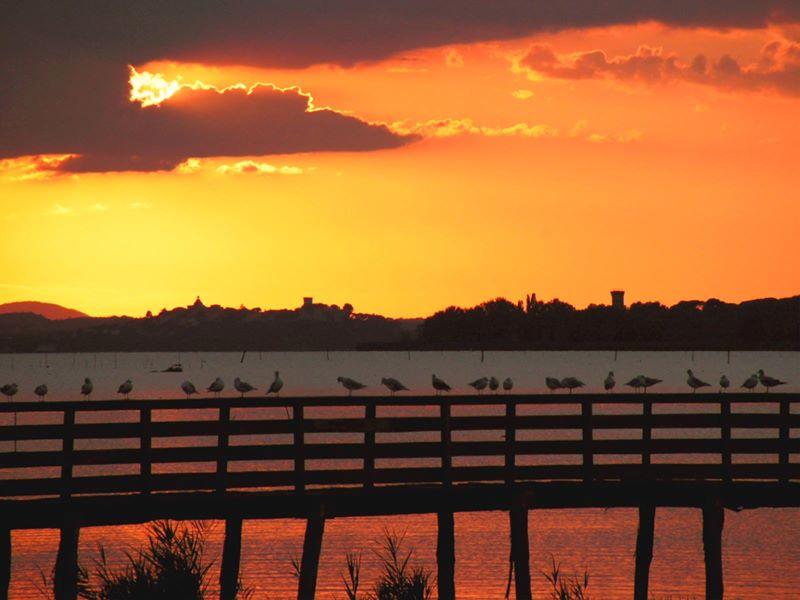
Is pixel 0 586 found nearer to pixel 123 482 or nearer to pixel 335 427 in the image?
pixel 123 482

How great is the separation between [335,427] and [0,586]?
18.5ft

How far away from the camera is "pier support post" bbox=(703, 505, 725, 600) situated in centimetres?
2100

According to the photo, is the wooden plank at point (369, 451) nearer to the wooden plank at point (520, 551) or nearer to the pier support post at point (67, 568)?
the wooden plank at point (520, 551)

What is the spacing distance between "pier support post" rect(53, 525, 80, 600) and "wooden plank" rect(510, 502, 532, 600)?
20.7ft

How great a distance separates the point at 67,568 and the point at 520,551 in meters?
6.59

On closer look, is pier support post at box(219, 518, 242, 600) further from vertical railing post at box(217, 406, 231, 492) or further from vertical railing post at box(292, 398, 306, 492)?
vertical railing post at box(292, 398, 306, 492)

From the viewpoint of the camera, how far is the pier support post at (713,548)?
21000mm

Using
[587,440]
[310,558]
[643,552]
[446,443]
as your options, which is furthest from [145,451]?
[643,552]

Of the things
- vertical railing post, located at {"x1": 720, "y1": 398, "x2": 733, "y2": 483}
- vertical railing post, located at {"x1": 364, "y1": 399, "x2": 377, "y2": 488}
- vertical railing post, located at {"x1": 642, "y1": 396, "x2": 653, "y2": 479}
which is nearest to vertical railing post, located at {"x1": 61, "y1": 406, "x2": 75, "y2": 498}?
vertical railing post, located at {"x1": 364, "y1": 399, "x2": 377, "y2": 488}

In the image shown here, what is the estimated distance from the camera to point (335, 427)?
20547mm

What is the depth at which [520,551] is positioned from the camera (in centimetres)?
2019

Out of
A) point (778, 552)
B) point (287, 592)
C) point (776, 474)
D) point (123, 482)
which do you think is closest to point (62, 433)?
point (123, 482)

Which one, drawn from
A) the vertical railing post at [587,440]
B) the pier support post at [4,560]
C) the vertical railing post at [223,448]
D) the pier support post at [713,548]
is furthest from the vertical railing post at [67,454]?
the pier support post at [713,548]

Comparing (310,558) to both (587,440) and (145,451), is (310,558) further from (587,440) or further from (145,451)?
(587,440)
